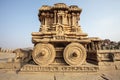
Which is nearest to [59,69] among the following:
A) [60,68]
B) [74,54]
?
[60,68]

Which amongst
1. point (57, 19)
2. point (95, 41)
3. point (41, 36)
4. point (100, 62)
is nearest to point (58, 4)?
point (57, 19)

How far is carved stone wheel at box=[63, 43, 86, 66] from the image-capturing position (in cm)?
658

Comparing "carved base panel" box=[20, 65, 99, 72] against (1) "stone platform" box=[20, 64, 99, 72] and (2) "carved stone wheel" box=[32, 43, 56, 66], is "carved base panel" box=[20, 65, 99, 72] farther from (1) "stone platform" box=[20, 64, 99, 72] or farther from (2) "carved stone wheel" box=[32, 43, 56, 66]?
(2) "carved stone wheel" box=[32, 43, 56, 66]

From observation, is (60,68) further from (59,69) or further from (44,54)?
(44,54)

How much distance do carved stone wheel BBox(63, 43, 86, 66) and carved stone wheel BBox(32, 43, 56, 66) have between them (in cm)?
80

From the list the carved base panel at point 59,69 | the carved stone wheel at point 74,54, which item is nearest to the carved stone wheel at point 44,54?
the carved base panel at point 59,69

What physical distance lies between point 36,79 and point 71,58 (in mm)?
2388

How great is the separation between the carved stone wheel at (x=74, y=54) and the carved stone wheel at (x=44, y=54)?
0.80m

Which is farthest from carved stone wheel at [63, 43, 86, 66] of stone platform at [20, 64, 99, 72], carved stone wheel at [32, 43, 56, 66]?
carved stone wheel at [32, 43, 56, 66]

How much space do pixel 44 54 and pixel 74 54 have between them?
1.77 meters

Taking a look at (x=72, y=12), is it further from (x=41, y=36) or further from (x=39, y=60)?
(x=39, y=60)

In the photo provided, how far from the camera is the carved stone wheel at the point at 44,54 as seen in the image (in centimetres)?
658

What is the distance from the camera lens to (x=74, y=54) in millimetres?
6539

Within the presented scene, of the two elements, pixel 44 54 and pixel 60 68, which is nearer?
pixel 60 68
